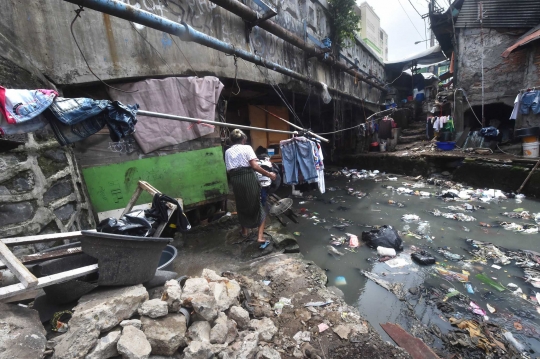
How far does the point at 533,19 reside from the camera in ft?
30.9

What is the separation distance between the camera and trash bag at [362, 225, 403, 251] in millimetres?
4223

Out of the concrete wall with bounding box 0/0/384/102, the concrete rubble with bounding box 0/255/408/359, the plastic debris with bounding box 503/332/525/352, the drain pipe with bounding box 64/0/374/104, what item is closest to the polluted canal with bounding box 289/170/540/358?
the plastic debris with bounding box 503/332/525/352

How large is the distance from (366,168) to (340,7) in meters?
7.28

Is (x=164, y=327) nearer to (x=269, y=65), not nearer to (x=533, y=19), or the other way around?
(x=269, y=65)

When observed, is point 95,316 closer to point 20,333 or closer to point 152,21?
point 20,333

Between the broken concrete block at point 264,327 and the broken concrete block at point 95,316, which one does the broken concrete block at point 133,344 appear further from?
the broken concrete block at point 264,327

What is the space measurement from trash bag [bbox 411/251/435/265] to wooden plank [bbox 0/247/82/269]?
4.42m

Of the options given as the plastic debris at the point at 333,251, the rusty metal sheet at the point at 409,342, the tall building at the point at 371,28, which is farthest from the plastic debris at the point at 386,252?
the tall building at the point at 371,28

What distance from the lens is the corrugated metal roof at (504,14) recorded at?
31.0 ft

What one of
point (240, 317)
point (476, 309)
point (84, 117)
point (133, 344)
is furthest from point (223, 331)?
point (476, 309)

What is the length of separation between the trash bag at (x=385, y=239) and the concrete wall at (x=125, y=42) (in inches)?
172

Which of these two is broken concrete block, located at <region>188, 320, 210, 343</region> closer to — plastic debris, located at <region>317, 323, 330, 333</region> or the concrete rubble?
the concrete rubble

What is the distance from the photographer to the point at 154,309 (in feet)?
5.67

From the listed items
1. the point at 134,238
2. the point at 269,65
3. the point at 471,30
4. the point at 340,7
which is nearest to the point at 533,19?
the point at 471,30
